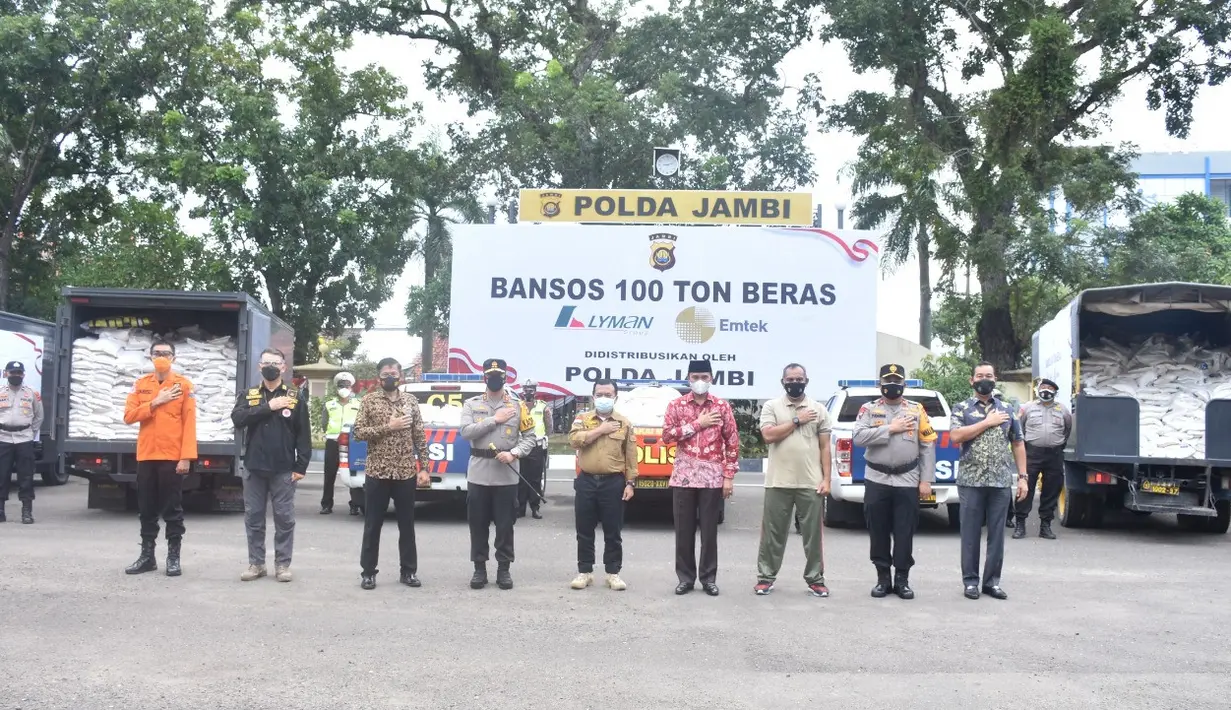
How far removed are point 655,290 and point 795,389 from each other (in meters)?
12.1

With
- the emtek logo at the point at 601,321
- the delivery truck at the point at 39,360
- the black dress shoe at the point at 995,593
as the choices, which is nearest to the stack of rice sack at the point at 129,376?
the delivery truck at the point at 39,360

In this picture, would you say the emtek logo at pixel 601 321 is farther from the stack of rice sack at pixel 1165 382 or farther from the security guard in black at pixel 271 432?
the security guard in black at pixel 271 432

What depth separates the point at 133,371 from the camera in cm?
1473

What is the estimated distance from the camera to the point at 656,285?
21547 mm

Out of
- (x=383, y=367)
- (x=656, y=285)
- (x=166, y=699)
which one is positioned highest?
(x=656, y=285)

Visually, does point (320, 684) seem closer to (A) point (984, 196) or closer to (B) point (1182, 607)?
(B) point (1182, 607)

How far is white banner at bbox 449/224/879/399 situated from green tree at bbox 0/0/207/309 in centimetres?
1049

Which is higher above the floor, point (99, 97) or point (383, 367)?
point (99, 97)

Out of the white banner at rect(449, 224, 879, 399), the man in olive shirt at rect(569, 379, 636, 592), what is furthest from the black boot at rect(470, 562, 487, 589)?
the white banner at rect(449, 224, 879, 399)

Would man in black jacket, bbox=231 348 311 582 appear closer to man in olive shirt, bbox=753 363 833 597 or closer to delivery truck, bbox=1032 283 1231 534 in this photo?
man in olive shirt, bbox=753 363 833 597

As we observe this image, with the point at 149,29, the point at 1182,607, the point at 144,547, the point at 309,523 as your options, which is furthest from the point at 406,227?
the point at 1182,607

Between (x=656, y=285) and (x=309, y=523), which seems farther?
(x=656, y=285)

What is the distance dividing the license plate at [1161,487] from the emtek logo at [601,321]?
9590mm

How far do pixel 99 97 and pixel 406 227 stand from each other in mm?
7434
